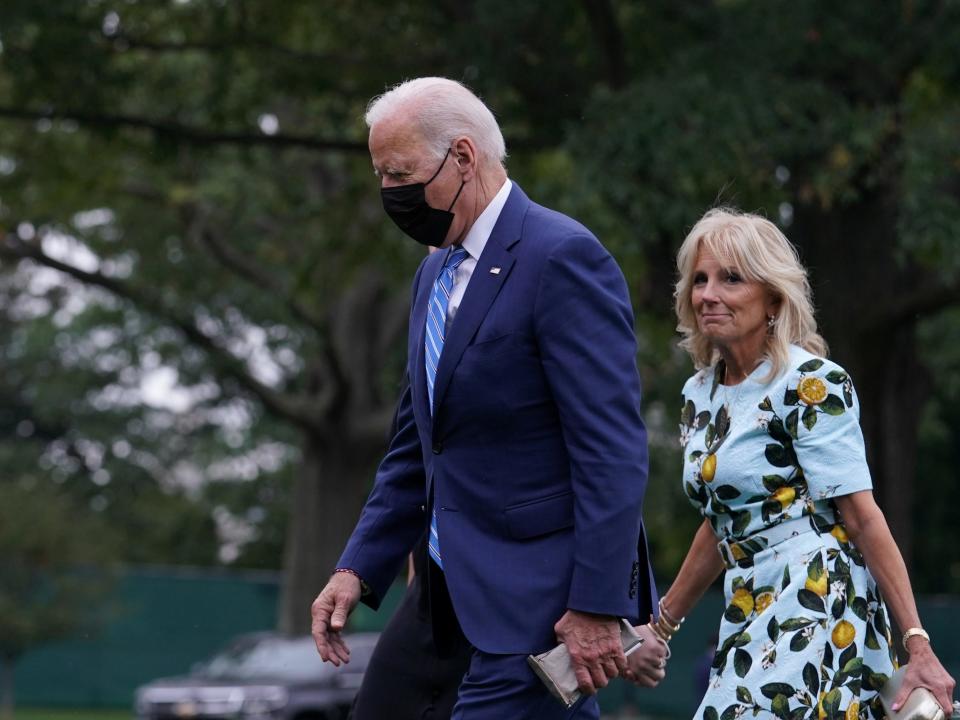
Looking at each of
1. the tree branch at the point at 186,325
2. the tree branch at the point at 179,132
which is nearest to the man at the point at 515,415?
the tree branch at the point at 179,132

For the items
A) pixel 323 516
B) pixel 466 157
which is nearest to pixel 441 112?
pixel 466 157

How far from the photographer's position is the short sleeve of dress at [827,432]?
3.92 m

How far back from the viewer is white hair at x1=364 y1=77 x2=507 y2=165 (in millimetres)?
3576

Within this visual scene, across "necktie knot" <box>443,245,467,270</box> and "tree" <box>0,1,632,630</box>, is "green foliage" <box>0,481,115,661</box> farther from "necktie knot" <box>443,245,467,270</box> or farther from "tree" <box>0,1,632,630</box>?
"necktie knot" <box>443,245,467,270</box>

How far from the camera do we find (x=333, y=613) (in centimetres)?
388

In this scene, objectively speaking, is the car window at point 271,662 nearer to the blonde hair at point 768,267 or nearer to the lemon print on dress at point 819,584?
the blonde hair at point 768,267

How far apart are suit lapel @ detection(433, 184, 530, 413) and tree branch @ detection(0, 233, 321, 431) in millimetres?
14710

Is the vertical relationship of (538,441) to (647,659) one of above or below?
above

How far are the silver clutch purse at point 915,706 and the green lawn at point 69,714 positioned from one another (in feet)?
72.6

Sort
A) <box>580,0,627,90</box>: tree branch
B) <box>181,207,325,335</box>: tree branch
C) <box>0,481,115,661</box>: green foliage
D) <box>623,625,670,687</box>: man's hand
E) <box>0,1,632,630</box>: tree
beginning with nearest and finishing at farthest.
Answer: <box>623,625,670,687</box>: man's hand < <box>580,0,627,90</box>: tree branch < <box>0,1,632,630</box>: tree < <box>181,207,325,335</box>: tree branch < <box>0,481,115,661</box>: green foliage

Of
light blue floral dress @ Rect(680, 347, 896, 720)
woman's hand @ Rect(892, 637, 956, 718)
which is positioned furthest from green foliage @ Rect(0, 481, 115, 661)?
woman's hand @ Rect(892, 637, 956, 718)

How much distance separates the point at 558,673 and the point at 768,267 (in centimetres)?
133

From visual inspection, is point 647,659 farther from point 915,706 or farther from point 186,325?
point 186,325

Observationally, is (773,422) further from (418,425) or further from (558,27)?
(558,27)
